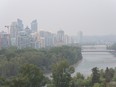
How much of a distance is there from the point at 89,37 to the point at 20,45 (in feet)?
79.6

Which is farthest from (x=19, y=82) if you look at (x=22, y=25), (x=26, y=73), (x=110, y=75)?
(x=22, y=25)

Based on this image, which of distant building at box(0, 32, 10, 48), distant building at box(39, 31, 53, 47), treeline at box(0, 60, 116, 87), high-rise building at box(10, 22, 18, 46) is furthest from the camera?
distant building at box(39, 31, 53, 47)

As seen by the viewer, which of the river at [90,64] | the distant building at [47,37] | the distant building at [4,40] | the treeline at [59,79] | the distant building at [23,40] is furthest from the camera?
the distant building at [47,37]

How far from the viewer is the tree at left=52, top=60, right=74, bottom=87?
5727 mm

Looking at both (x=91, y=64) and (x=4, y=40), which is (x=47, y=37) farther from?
(x=91, y=64)

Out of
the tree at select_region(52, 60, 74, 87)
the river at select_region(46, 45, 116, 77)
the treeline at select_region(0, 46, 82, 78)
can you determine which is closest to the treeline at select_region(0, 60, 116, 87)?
the tree at select_region(52, 60, 74, 87)

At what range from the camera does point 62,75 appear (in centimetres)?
590

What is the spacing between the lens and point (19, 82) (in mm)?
4332

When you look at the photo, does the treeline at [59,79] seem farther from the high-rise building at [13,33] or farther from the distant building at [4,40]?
the high-rise building at [13,33]

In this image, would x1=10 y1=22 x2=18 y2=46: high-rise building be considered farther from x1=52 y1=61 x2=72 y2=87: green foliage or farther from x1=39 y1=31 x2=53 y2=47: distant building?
x1=52 y1=61 x2=72 y2=87: green foliage

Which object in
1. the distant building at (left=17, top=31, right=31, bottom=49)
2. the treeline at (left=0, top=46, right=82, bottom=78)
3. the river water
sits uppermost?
the distant building at (left=17, top=31, right=31, bottom=49)

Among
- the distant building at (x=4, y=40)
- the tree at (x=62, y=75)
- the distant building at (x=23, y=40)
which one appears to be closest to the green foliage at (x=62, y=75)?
the tree at (x=62, y=75)

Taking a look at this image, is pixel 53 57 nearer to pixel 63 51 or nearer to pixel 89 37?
pixel 63 51

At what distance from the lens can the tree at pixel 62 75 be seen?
225 inches
